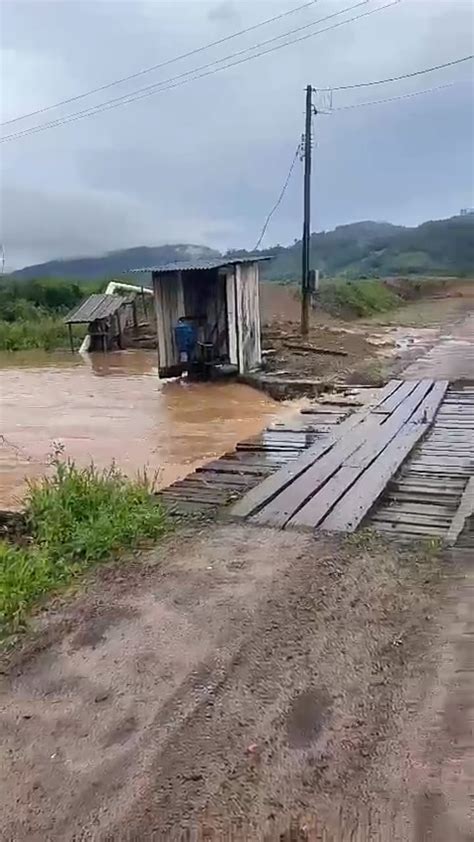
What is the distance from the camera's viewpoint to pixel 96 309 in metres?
19.2

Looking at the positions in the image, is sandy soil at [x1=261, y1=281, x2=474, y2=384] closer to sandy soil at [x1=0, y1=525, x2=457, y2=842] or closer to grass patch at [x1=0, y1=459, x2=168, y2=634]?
grass patch at [x1=0, y1=459, x2=168, y2=634]

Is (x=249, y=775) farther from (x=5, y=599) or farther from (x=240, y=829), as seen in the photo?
(x=5, y=599)

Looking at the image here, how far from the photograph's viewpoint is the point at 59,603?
380 centimetres

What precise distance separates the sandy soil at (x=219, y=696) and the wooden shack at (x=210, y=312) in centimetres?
967

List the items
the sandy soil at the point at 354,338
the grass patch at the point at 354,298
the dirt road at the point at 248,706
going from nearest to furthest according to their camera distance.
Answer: the dirt road at the point at 248,706 → the sandy soil at the point at 354,338 → the grass patch at the point at 354,298

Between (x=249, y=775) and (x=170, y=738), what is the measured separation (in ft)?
1.09

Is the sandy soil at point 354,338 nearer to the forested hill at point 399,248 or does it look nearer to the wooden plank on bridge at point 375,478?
the wooden plank on bridge at point 375,478

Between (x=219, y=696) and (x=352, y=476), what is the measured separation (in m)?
3.30

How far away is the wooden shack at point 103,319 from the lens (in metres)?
18.9

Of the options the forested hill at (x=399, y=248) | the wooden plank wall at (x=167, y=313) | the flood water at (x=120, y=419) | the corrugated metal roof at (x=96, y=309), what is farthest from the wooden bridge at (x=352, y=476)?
the forested hill at (x=399, y=248)

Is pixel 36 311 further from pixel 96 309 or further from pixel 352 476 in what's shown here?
pixel 352 476

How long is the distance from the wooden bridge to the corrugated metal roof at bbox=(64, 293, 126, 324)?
1093cm

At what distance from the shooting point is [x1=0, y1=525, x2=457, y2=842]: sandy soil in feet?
7.52

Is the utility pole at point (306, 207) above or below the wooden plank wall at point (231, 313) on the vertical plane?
above
